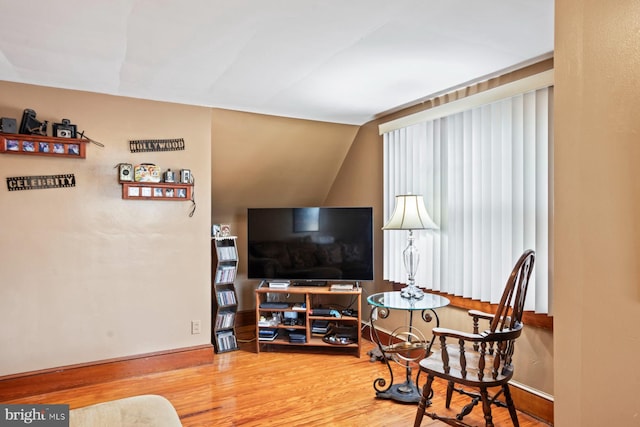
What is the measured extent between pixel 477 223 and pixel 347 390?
154 centimetres

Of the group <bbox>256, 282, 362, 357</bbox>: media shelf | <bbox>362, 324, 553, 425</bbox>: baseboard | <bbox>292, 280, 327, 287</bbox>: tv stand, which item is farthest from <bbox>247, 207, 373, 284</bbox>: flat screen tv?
<bbox>362, 324, 553, 425</bbox>: baseboard

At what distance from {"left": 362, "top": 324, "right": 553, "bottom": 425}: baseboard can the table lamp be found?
0.87m

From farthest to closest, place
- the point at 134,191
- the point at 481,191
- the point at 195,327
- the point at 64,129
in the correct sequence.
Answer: the point at 195,327 < the point at 134,191 < the point at 64,129 < the point at 481,191

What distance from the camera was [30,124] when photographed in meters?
2.90

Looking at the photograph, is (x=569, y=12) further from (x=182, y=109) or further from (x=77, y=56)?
(x=182, y=109)

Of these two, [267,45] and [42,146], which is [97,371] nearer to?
[42,146]

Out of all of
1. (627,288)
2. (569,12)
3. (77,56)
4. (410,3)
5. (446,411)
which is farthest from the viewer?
(446,411)

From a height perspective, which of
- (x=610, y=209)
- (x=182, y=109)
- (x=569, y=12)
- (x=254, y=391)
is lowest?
(x=254, y=391)

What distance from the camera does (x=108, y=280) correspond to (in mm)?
3215

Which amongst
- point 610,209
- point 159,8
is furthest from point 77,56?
point 610,209

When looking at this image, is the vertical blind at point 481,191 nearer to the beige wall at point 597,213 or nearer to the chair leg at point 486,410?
the chair leg at point 486,410

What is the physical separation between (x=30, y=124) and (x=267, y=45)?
6.25 feet

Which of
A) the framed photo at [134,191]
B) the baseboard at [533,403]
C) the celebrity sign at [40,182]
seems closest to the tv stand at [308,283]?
the framed photo at [134,191]

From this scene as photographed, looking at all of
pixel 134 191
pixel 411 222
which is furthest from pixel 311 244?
pixel 134 191
